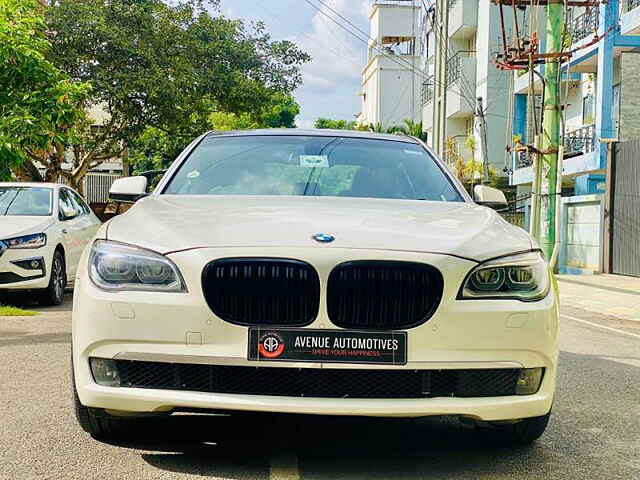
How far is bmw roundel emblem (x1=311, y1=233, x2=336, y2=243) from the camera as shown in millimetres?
3840

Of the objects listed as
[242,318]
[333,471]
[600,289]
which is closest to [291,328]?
[242,318]

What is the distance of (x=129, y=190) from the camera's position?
5434mm

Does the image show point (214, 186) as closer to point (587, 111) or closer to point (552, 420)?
point (552, 420)

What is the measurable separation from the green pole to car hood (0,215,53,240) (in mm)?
11799

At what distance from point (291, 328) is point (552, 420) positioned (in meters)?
2.11

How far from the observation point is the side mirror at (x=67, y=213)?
11.8m

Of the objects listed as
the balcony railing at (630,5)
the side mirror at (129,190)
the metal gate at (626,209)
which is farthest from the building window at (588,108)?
the side mirror at (129,190)

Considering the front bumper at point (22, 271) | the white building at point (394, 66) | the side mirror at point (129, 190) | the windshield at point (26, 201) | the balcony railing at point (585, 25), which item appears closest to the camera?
the side mirror at point (129, 190)

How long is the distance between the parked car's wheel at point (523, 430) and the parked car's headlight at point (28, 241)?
7594 mm

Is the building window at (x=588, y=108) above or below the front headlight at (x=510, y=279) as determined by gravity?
above

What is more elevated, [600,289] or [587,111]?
[587,111]

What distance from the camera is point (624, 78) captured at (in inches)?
883

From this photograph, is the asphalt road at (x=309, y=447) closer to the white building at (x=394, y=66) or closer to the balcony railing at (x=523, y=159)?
the balcony railing at (x=523, y=159)

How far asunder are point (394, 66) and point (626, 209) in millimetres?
55815
